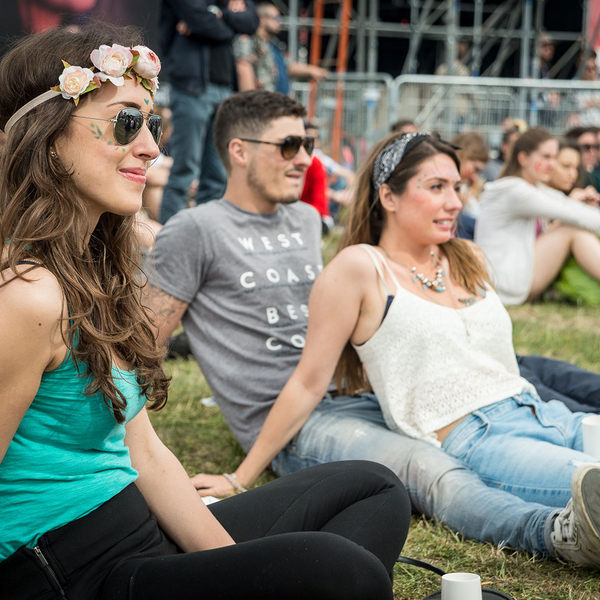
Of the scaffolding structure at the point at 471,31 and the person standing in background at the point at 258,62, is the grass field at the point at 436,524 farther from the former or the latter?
the scaffolding structure at the point at 471,31

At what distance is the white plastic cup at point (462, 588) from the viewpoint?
193cm

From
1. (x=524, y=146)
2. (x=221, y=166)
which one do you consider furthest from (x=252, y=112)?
(x=524, y=146)

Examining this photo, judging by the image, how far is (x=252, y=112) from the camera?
3578 millimetres

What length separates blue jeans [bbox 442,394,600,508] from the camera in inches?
101

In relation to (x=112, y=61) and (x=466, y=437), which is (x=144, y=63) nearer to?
(x=112, y=61)

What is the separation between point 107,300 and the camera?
1.72 m

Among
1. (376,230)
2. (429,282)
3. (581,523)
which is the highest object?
(376,230)

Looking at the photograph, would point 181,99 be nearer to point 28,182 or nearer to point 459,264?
point 459,264

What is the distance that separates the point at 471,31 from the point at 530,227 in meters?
12.6

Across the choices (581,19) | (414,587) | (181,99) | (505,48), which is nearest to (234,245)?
(414,587)

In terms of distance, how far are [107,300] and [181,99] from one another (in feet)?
14.4

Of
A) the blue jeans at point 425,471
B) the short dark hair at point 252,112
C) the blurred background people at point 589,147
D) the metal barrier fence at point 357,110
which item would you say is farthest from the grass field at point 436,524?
the metal barrier fence at point 357,110

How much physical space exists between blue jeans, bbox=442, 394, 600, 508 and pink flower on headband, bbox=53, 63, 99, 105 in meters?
1.81

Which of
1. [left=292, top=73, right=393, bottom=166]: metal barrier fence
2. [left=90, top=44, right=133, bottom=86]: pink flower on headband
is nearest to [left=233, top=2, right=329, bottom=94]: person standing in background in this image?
[left=292, top=73, right=393, bottom=166]: metal barrier fence
